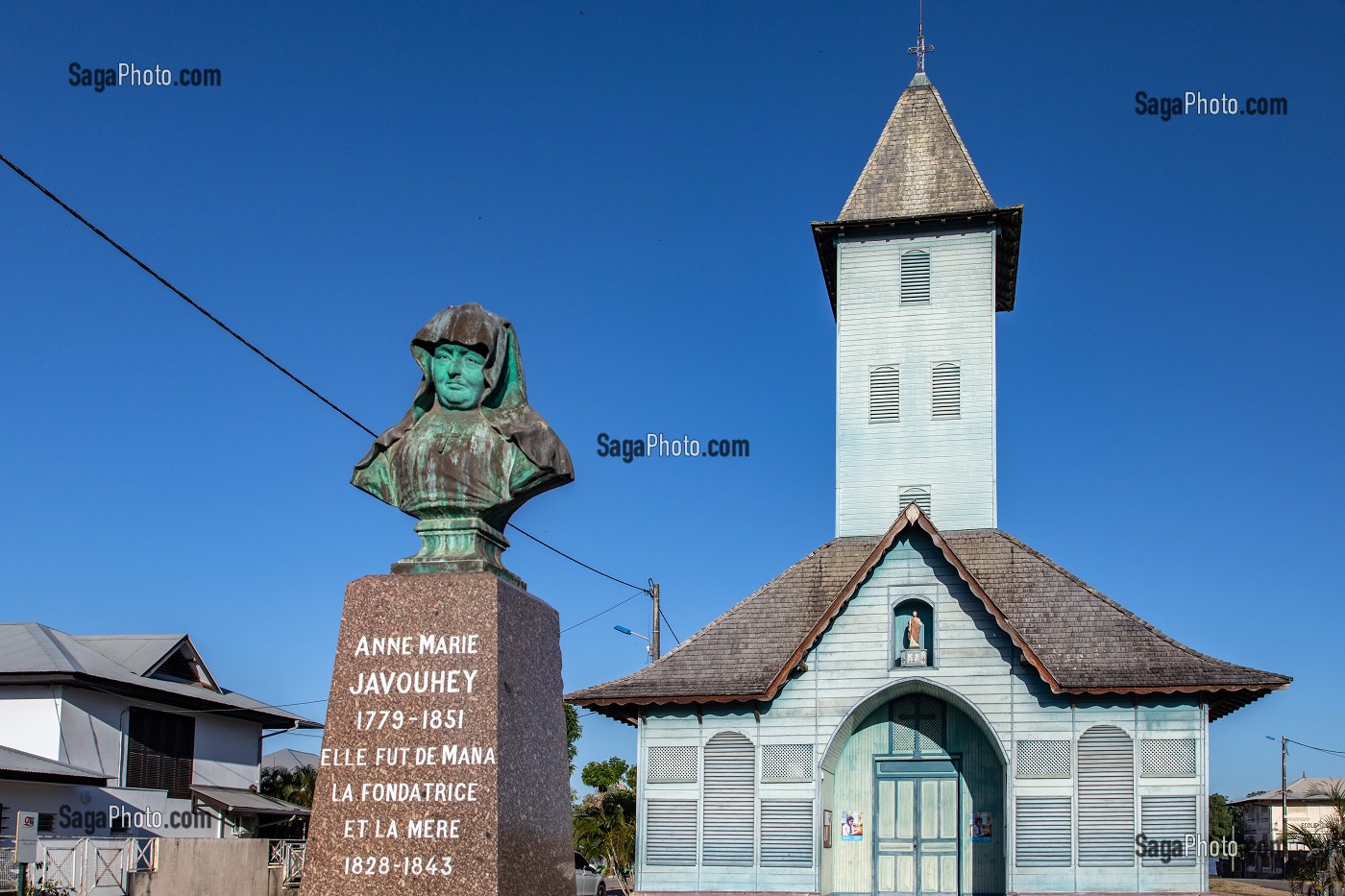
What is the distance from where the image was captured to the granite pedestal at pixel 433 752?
9.09 m

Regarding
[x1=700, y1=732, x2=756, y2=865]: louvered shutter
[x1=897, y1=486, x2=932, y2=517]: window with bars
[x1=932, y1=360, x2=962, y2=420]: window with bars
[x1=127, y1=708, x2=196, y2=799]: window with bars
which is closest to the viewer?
[x1=700, y1=732, x2=756, y2=865]: louvered shutter

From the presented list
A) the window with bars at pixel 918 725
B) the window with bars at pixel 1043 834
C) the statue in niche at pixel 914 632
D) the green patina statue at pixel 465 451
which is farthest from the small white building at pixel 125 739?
the green patina statue at pixel 465 451

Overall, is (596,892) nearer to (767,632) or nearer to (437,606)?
(767,632)

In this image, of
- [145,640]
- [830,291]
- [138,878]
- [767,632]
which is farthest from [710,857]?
[145,640]

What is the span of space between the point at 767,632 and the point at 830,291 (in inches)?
342

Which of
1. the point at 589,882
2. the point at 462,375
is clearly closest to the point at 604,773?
the point at 589,882

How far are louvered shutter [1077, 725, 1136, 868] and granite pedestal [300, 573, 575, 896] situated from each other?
14.3 metres

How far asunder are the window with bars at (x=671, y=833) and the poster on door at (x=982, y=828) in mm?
4629

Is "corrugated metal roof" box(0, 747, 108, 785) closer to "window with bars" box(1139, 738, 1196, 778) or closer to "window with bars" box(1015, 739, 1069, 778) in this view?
"window with bars" box(1015, 739, 1069, 778)

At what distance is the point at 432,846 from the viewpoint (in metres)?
9.07

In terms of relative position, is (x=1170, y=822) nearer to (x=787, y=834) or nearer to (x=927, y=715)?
(x=927, y=715)

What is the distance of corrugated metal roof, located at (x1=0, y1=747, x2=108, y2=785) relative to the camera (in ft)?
83.9

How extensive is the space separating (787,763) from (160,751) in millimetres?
15963

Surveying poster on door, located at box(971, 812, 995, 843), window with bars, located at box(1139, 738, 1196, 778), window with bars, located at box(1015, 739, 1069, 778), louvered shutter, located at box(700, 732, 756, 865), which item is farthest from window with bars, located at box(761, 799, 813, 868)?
window with bars, located at box(1139, 738, 1196, 778)
